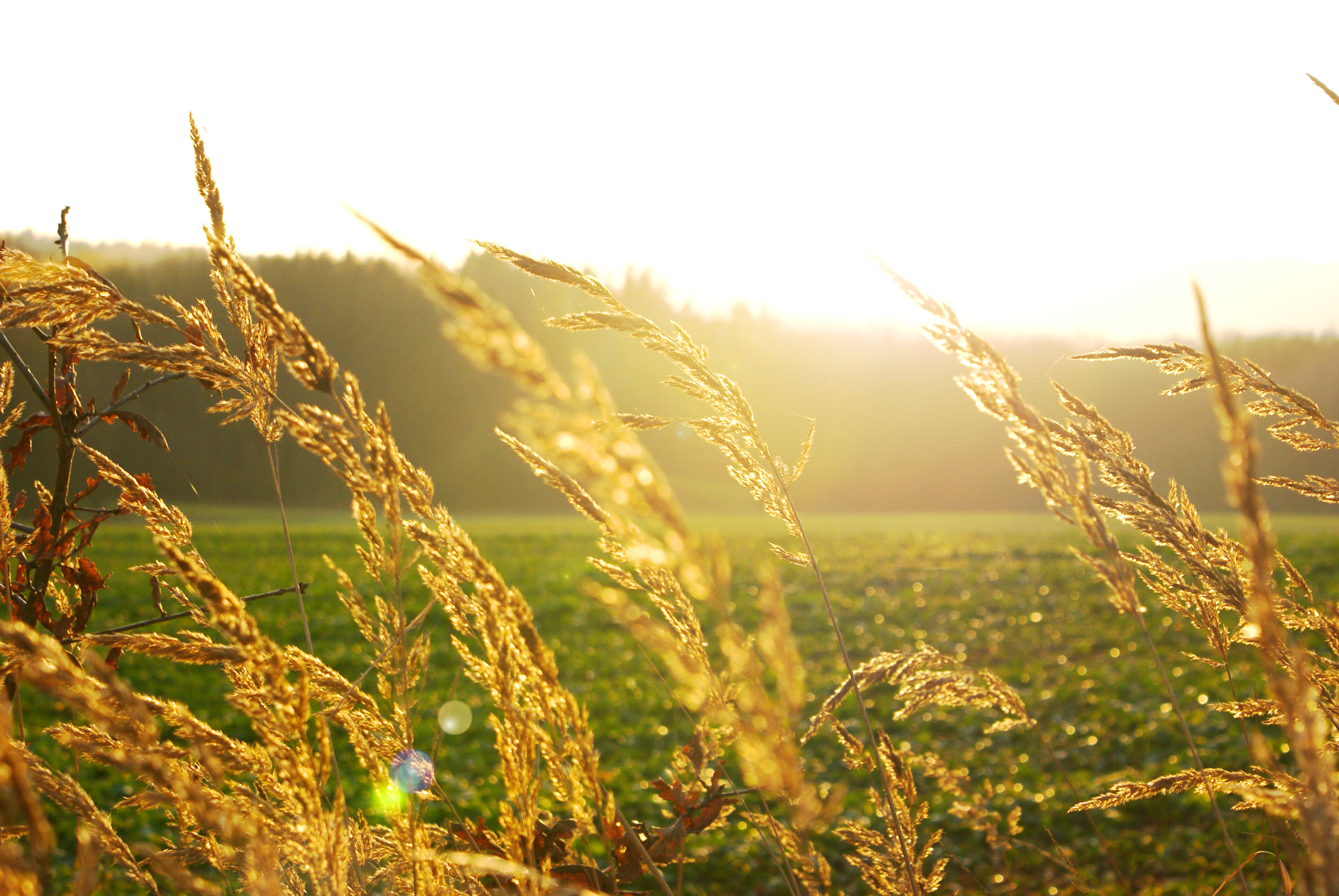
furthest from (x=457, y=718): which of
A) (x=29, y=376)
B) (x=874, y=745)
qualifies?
(x=874, y=745)

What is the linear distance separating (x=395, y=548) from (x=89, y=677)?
368 millimetres

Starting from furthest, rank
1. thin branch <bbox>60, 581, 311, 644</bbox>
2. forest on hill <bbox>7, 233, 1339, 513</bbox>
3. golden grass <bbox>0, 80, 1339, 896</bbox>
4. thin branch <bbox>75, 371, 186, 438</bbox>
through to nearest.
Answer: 1. forest on hill <bbox>7, 233, 1339, 513</bbox>
2. thin branch <bbox>75, 371, 186, 438</bbox>
3. thin branch <bbox>60, 581, 311, 644</bbox>
4. golden grass <bbox>0, 80, 1339, 896</bbox>

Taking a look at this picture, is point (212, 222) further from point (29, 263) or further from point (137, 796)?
point (137, 796)

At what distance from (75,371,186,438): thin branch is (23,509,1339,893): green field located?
0.29 m

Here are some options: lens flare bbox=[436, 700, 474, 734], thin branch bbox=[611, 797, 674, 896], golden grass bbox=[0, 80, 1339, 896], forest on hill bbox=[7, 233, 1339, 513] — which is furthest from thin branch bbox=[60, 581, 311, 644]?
forest on hill bbox=[7, 233, 1339, 513]

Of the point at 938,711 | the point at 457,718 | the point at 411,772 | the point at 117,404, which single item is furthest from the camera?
the point at 457,718

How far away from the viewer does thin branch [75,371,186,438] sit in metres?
1.50

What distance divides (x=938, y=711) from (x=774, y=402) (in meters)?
26.2

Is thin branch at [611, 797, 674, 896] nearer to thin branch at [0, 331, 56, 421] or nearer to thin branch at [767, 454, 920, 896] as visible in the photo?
thin branch at [767, 454, 920, 896]

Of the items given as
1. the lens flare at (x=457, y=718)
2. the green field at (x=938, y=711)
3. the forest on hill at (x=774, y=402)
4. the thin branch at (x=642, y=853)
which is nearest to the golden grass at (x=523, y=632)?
the thin branch at (x=642, y=853)

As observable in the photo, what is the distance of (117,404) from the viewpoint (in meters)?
1.54

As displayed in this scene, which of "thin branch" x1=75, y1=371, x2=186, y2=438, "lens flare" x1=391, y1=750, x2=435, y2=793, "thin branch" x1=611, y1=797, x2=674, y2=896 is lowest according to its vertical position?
"lens flare" x1=391, y1=750, x2=435, y2=793

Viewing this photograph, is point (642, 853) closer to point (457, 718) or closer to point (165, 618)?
point (165, 618)

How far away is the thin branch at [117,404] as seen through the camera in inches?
58.9
